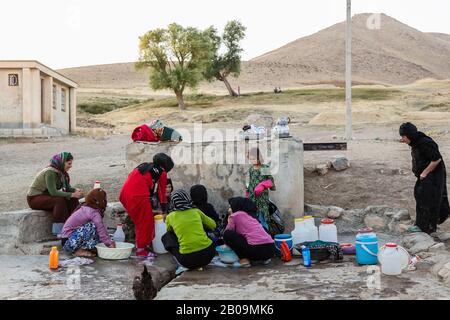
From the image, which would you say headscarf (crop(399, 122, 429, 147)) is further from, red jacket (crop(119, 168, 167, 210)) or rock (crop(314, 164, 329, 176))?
red jacket (crop(119, 168, 167, 210))

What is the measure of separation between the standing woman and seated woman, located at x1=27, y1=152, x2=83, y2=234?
2025mm

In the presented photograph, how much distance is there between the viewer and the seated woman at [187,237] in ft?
18.0

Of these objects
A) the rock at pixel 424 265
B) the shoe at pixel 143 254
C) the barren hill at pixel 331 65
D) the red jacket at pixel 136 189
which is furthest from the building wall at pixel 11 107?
the barren hill at pixel 331 65

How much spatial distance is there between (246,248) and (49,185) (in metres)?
2.43

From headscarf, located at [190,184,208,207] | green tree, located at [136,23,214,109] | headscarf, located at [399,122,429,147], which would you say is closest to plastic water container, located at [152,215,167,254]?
headscarf, located at [190,184,208,207]

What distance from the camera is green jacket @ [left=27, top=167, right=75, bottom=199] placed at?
6.39 m

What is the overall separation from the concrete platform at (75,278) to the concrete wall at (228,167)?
4.89 feet

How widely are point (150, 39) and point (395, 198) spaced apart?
103ft

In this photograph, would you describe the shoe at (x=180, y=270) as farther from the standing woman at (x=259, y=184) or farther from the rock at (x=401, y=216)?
the rock at (x=401, y=216)

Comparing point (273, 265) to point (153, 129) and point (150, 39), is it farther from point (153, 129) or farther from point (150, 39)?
point (150, 39)

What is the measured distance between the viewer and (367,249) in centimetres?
554

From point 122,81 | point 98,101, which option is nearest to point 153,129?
point 98,101

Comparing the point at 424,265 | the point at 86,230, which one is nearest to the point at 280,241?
the point at 424,265

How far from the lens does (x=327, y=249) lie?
5.83 m
